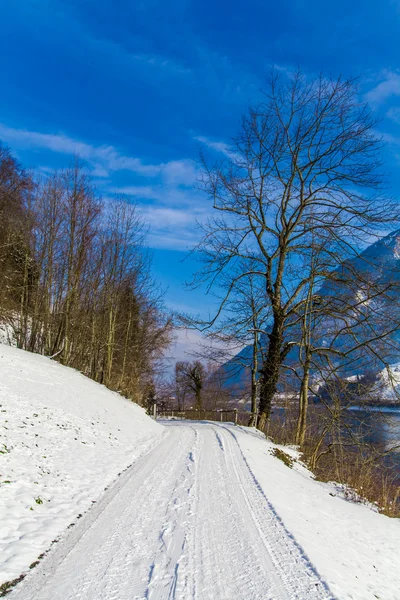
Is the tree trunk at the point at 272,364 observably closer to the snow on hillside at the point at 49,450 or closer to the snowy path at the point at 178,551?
the snow on hillside at the point at 49,450

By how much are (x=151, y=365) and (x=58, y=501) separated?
80.2 ft

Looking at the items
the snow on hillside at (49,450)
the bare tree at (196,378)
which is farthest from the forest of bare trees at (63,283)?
the bare tree at (196,378)

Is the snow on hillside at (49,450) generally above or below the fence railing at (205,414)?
above

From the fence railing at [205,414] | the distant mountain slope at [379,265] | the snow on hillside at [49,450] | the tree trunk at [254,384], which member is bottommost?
the fence railing at [205,414]

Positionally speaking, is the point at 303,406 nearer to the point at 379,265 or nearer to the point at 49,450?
the point at 379,265

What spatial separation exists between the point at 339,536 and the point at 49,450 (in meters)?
5.10

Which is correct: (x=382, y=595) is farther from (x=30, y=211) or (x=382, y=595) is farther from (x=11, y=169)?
(x=11, y=169)

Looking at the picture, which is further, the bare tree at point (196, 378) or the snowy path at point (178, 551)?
the bare tree at point (196, 378)

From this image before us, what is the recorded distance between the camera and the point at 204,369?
44.9 m

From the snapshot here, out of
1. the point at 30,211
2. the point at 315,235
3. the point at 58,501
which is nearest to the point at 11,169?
the point at 30,211

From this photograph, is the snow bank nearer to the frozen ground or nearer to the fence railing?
the frozen ground

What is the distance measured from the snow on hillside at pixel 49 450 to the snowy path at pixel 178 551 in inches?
13.4

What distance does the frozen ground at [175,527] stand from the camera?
2.98 m

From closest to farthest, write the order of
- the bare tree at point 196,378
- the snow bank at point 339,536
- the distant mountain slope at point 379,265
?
the snow bank at point 339,536
the distant mountain slope at point 379,265
the bare tree at point 196,378
